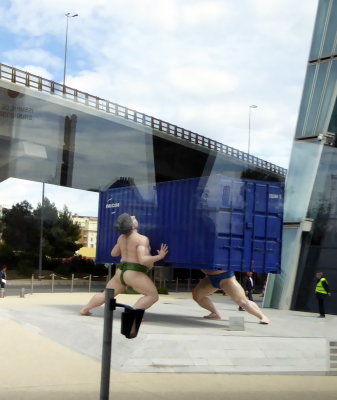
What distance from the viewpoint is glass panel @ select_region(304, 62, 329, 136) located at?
24.7 meters

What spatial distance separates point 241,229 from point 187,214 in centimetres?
145

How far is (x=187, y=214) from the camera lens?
1661cm

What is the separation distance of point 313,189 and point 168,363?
14.0 m

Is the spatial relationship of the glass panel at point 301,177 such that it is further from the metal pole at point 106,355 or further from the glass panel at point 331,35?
the metal pole at point 106,355

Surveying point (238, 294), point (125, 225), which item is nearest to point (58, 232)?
point (125, 225)

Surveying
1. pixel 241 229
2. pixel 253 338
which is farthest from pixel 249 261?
pixel 253 338

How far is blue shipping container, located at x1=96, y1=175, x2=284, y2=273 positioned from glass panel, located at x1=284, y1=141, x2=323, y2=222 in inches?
316

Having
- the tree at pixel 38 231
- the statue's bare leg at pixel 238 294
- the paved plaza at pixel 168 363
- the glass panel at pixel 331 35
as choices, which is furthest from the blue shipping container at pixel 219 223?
the tree at pixel 38 231

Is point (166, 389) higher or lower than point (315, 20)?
lower

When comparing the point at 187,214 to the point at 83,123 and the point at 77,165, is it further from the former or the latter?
the point at 77,165

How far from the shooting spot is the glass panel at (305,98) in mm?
25172

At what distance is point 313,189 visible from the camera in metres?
24.3

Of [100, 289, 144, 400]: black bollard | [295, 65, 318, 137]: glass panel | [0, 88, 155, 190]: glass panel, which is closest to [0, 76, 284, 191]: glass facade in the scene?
[0, 88, 155, 190]: glass panel

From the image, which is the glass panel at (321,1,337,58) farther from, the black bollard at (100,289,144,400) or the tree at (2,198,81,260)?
the tree at (2,198,81,260)
